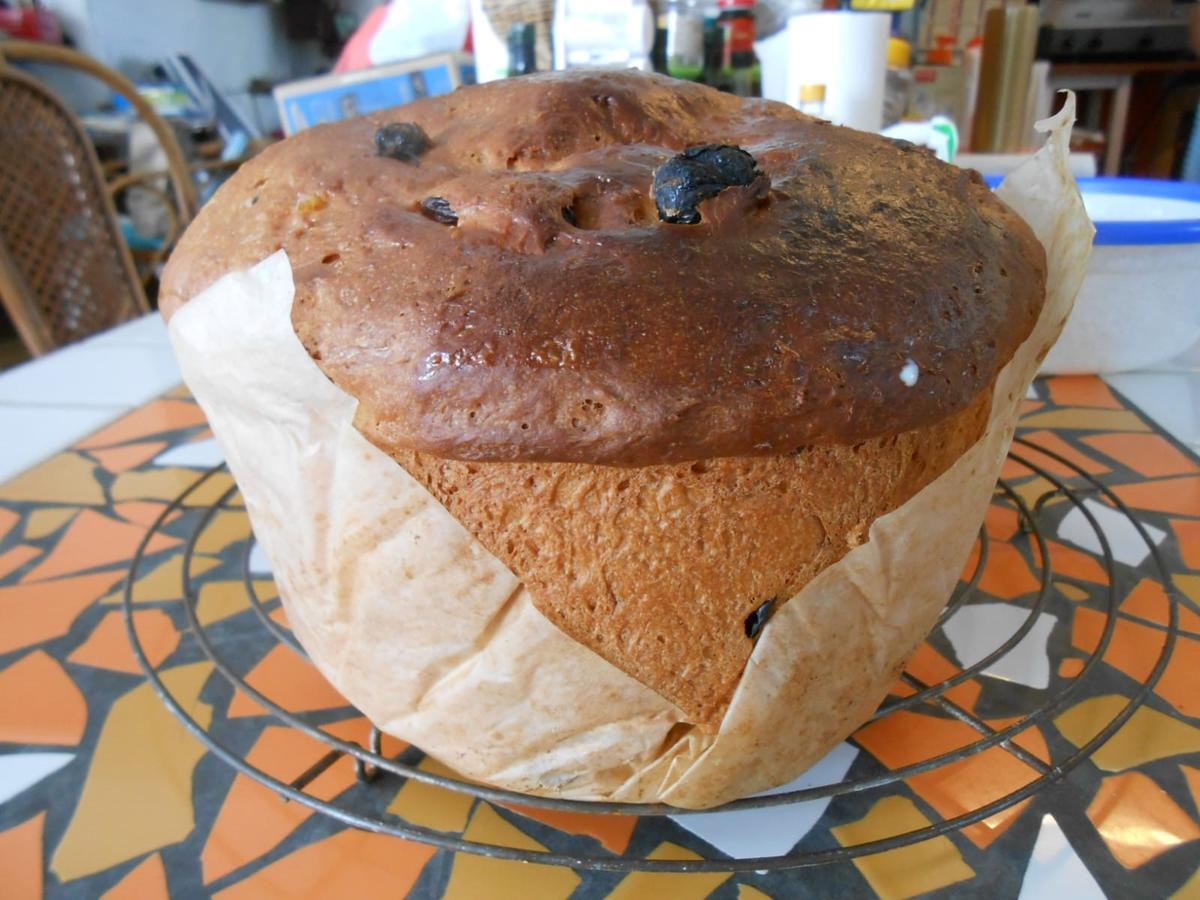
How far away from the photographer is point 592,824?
26.0 inches

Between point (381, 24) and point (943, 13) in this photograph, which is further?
point (943, 13)

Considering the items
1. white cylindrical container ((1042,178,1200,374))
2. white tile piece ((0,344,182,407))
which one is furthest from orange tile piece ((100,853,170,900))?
white cylindrical container ((1042,178,1200,374))

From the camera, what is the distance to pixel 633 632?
554 mm

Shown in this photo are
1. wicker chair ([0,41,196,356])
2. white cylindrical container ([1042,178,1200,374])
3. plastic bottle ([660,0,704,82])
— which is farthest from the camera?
plastic bottle ([660,0,704,82])

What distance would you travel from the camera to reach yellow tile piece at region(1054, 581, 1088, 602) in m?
0.91

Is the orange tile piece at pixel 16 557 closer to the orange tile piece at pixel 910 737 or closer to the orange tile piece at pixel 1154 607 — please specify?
the orange tile piece at pixel 910 737

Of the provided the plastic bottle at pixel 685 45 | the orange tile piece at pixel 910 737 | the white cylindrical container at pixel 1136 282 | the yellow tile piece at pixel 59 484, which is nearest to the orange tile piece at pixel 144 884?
the orange tile piece at pixel 910 737

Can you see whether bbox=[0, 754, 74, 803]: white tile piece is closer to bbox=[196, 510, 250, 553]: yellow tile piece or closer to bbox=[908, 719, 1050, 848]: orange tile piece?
bbox=[196, 510, 250, 553]: yellow tile piece

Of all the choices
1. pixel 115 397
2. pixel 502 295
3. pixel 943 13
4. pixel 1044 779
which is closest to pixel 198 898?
pixel 502 295

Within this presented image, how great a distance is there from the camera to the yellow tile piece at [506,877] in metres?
0.60

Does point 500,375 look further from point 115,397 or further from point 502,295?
point 115,397

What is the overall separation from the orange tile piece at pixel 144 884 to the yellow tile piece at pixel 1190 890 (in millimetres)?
724

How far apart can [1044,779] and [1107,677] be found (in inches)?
10.1

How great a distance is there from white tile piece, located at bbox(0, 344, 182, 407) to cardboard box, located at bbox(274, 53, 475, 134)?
0.73m
